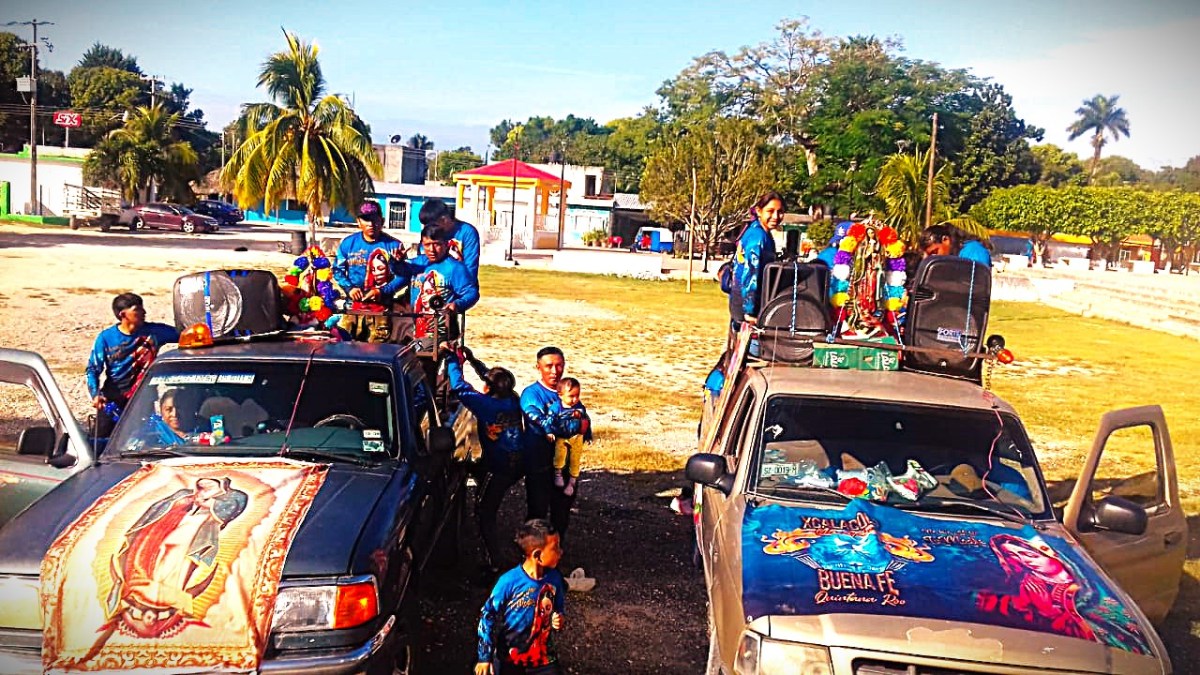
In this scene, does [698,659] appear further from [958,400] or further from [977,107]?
[977,107]

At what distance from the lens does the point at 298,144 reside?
109 ft

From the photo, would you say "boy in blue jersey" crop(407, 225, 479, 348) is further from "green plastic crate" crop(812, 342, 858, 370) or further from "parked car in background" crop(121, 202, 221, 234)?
"parked car in background" crop(121, 202, 221, 234)

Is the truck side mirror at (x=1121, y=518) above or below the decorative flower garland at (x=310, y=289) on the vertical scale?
below

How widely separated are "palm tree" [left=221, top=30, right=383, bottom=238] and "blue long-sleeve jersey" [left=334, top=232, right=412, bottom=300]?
26.1m

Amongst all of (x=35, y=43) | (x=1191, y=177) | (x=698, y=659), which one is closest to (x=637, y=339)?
(x=698, y=659)

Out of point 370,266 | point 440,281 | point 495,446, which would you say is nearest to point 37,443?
point 495,446

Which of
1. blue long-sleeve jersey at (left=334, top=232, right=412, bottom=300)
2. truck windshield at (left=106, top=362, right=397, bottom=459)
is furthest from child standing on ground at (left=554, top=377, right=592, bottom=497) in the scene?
blue long-sleeve jersey at (left=334, top=232, right=412, bottom=300)

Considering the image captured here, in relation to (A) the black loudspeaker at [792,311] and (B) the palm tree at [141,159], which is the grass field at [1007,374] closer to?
(A) the black loudspeaker at [792,311]

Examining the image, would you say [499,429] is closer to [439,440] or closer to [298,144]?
[439,440]

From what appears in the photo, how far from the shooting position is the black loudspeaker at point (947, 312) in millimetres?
5688

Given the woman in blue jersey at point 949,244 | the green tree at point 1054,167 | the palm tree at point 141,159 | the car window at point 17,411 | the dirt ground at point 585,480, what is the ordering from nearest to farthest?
the dirt ground at point 585,480 → the woman in blue jersey at point 949,244 → the car window at point 17,411 → the palm tree at point 141,159 → the green tree at point 1054,167

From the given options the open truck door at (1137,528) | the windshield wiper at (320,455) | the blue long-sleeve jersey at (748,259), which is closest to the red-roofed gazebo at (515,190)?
the blue long-sleeve jersey at (748,259)

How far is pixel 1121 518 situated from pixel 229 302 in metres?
5.06

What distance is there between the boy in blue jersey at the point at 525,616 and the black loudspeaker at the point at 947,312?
2.68 metres
